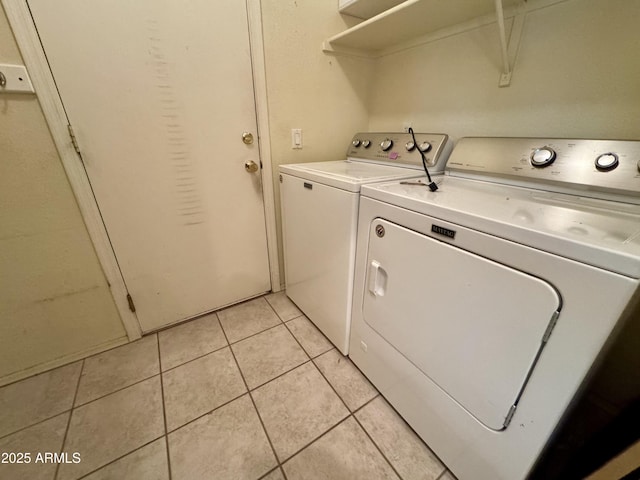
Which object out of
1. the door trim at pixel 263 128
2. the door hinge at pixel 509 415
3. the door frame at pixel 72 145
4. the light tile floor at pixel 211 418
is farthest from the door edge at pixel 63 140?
the door hinge at pixel 509 415

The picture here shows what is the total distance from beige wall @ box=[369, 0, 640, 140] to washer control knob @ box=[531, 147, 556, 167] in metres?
0.19

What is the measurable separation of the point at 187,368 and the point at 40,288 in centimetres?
79

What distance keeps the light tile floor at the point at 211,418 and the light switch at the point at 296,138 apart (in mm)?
1241

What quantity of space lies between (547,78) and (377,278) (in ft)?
3.58

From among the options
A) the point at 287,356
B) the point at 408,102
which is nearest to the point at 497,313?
the point at 287,356

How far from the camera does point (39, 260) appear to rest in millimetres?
1178

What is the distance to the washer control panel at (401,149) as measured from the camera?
127cm

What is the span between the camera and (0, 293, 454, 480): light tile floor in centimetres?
95

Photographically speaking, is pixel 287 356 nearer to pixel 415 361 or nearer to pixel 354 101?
pixel 415 361

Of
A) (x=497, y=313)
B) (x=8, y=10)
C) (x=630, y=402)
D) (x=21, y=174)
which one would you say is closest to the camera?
(x=497, y=313)

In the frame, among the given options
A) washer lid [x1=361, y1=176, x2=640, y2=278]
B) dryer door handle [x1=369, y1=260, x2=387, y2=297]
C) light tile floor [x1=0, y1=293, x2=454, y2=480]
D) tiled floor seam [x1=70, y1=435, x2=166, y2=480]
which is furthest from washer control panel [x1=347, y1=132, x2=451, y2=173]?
tiled floor seam [x1=70, y1=435, x2=166, y2=480]

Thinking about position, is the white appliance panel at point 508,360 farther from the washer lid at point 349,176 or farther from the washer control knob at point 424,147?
the washer control knob at point 424,147

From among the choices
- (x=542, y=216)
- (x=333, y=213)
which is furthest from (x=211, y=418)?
(x=542, y=216)

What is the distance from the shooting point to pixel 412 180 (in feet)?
3.66
